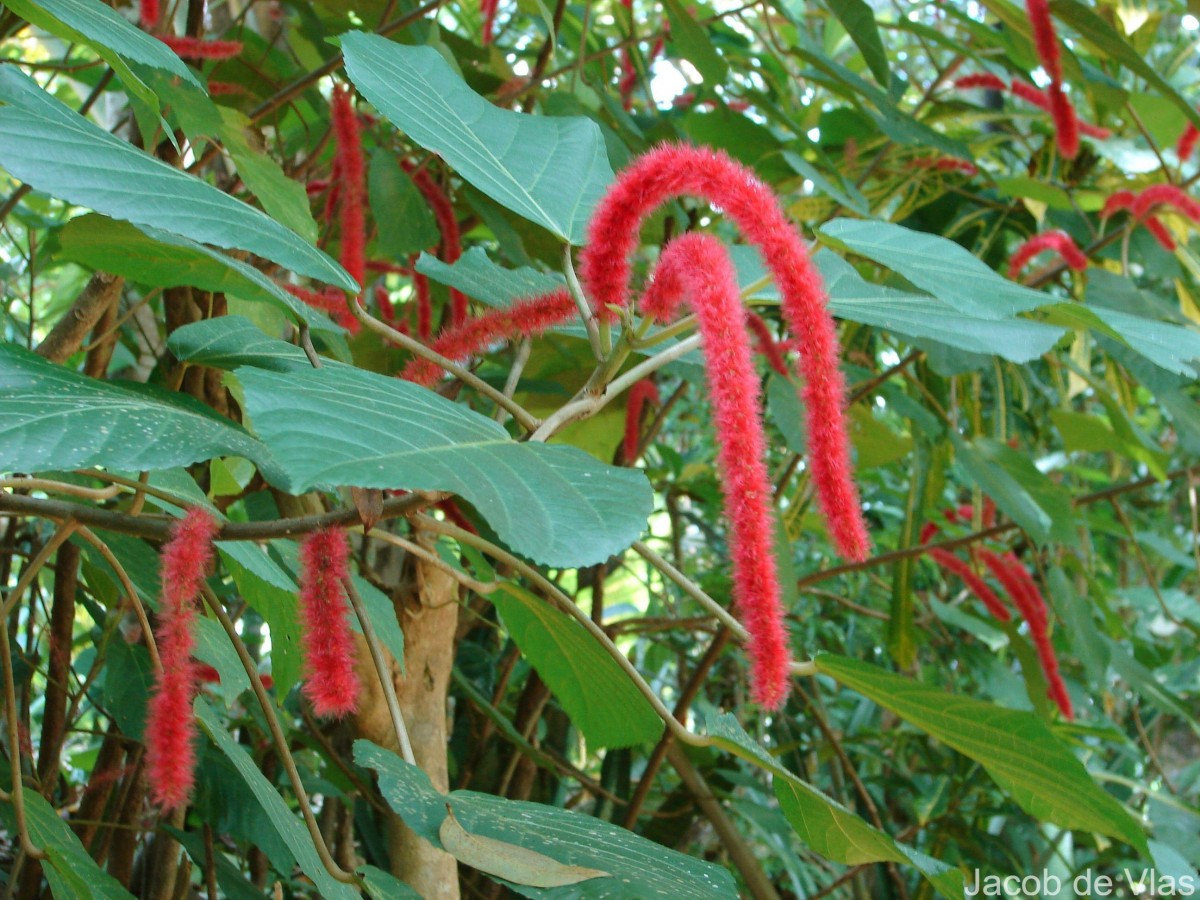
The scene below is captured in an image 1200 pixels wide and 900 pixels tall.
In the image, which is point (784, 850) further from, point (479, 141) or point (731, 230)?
point (479, 141)

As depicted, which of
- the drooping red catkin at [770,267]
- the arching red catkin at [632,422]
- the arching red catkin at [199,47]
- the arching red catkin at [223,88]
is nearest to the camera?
the drooping red catkin at [770,267]

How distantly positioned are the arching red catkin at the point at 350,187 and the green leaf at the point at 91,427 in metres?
0.33

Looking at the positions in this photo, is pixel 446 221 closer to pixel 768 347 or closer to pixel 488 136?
pixel 768 347

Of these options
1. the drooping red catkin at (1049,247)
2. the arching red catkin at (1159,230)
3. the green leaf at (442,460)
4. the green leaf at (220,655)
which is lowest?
the green leaf at (220,655)

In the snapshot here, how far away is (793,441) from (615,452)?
0.25 m

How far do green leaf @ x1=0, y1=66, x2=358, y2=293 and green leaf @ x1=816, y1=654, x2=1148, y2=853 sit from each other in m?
0.37

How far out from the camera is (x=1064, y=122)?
1043 millimetres

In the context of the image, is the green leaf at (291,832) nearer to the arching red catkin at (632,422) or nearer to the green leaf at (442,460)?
the green leaf at (442,460)

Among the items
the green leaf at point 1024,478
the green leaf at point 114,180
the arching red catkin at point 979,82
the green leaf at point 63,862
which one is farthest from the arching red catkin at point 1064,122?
the green leaf at point 63,862

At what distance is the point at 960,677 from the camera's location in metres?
1.96

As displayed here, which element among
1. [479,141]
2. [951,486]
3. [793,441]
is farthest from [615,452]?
[951,486]

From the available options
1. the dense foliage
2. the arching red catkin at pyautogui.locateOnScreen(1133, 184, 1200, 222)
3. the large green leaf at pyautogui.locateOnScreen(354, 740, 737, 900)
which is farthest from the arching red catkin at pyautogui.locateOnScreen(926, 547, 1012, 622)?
the large green leaf at pyautogui.locateOnScreen(354, 740, 737, 900)

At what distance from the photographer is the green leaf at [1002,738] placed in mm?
571

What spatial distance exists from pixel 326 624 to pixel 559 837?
15cm
